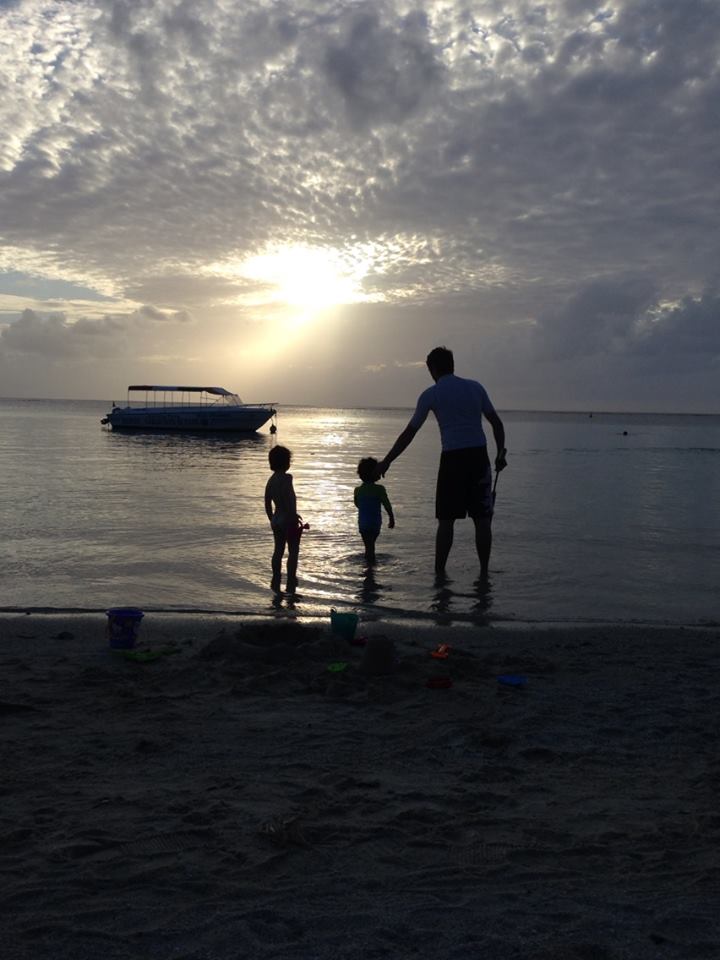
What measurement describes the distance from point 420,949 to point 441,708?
2292 mm

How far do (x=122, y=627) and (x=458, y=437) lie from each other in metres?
4.18

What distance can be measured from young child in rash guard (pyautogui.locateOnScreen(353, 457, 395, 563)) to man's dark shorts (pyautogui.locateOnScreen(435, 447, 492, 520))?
4.28ft

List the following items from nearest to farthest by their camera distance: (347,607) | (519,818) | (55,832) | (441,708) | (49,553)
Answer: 1. (55,832)
2. (519,818)
3. (441,708)
4. (347,607)
5. (49,553)

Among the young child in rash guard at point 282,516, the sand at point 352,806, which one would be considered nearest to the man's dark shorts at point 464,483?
the young child in rash guard at point 282,516

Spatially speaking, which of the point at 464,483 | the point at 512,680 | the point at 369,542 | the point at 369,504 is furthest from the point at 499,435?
the point at 512,680

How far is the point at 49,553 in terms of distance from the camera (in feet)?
35.4

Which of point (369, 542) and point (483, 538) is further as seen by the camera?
point (369, 542)

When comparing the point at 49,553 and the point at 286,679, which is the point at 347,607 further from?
the point at 49,553

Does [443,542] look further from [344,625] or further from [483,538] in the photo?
[344,625]

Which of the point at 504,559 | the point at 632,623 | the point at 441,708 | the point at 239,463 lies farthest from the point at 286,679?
the point at 239,463

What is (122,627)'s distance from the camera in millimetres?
6051

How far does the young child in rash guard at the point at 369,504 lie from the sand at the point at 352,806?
424 cm

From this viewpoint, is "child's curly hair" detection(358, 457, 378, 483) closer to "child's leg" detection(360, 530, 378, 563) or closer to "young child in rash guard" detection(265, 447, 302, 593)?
"child's leg" detection(360, 530, 378, 563)

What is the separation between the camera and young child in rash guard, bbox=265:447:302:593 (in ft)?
29.2
